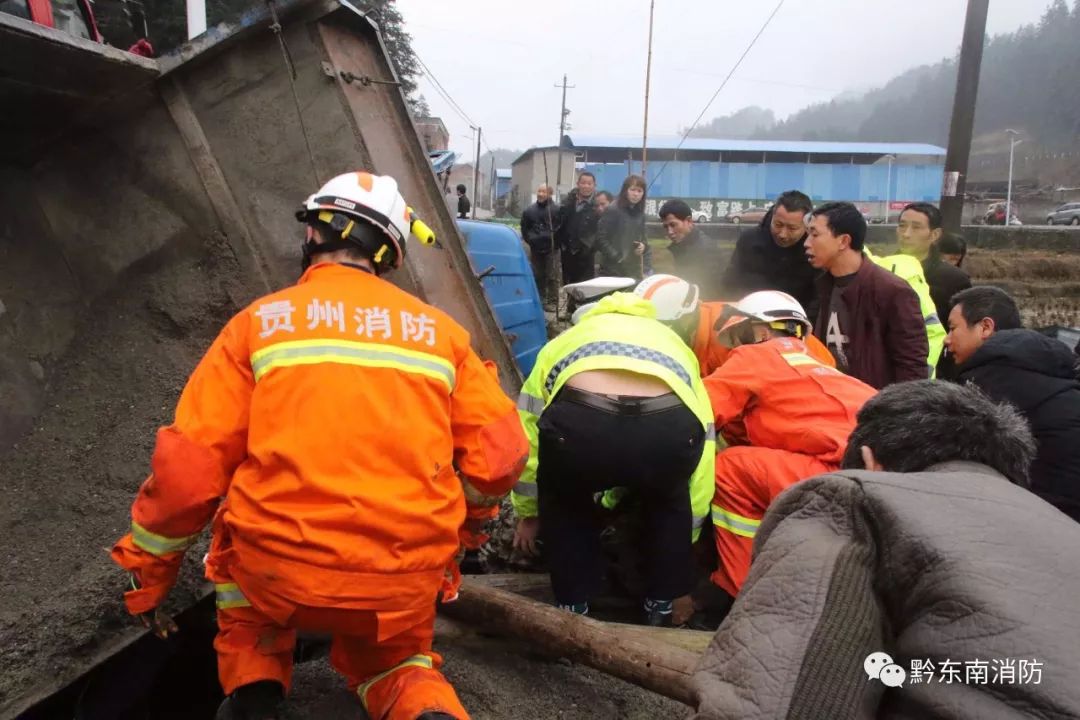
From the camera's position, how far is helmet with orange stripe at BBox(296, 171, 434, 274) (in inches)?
74.1

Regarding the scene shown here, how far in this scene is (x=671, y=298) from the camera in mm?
3088

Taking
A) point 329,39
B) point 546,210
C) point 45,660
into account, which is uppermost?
point 329,39

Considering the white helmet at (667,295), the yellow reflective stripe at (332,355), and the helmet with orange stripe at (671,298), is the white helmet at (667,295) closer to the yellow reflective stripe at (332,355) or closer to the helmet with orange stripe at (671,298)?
the helmet with orange stripe at (671,298)

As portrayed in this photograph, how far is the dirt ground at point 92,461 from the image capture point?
2.06 metres

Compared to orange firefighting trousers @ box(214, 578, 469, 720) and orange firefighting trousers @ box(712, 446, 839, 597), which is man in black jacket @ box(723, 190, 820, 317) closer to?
orange firefighting trousers @ box(712, 446, 839, 597)

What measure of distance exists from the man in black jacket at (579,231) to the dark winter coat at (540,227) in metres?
0.22

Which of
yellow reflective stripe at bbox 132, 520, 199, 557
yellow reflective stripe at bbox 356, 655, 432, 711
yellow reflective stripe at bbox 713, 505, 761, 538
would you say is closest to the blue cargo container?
yellow reflective stripe at bbox 713, 505, 761, 538

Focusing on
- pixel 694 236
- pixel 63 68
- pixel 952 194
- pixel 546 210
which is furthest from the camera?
pixel 546 210

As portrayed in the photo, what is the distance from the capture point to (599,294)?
124 inches

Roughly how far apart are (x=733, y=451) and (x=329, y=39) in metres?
2.46

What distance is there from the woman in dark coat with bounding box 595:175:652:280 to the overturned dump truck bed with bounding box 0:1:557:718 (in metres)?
3.39

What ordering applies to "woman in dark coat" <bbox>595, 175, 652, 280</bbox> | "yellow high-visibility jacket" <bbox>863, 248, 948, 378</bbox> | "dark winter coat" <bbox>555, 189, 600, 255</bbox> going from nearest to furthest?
1. "yellow high-visibility jacket" <bbox>863, 248, 948, 378</bbox>
2. "woman in dark coat" <bbox>595, 175, 652, 280</bbox>
3. "dark winter coat" <bbox>555, 189, 600, 255</bbox>

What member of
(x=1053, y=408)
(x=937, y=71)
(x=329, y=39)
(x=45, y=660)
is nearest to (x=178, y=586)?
(x=45, y=660)

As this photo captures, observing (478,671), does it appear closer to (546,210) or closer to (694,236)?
(694,236)
